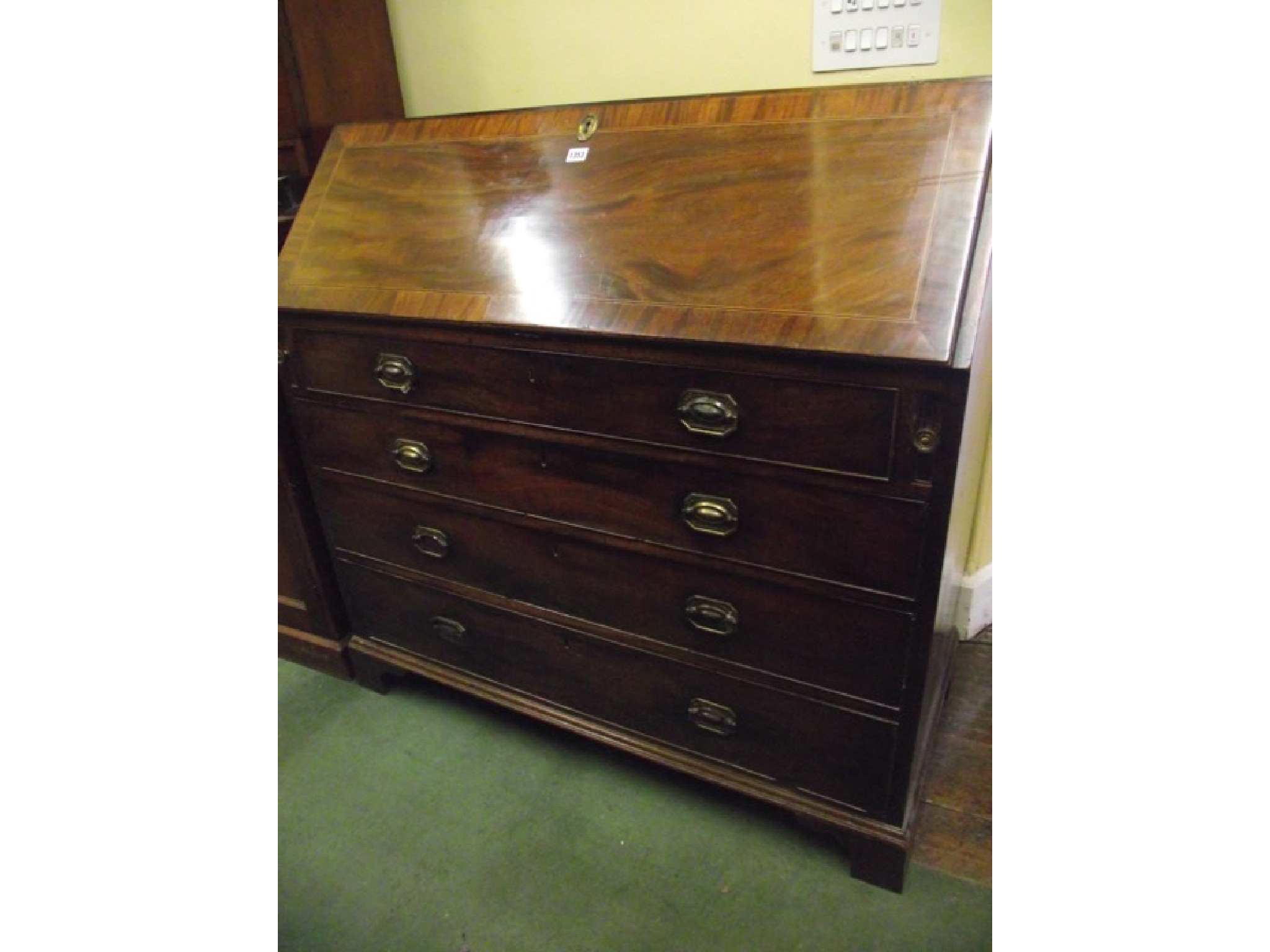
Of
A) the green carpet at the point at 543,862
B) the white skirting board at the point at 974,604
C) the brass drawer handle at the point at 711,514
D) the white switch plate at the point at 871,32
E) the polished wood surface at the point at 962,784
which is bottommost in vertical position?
the green carpet at the point at 543,862

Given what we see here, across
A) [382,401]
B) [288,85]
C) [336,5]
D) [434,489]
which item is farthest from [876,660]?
[336,5]

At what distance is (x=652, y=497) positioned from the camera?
1094 millimetres

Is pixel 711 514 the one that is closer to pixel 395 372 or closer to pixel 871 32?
pixel 395 372

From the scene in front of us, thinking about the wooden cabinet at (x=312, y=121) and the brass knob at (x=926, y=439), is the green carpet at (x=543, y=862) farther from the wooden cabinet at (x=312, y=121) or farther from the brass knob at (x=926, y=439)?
the brass knob at (x=926, y=439)

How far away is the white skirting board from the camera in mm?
1636

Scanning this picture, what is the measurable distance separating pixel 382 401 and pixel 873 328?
2.69 feet

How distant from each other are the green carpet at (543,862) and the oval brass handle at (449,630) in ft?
0.68

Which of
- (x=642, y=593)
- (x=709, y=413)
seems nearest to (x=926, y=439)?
(x=709, y=413)

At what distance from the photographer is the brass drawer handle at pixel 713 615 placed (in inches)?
44.2

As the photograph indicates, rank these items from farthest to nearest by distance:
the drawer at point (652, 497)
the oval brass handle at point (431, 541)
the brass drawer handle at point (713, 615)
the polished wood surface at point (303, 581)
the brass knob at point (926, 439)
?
the polished wood surface at point (303, 581) → the oval brass handle at point (431, 541) → the brass drawer handle at point (713, 615) → the drawer at point (652, 497) → the brass knob at point (926, 439)

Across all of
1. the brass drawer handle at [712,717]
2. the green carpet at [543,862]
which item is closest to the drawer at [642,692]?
the brass drawer handle at [712,717]

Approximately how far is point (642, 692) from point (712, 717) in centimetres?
13

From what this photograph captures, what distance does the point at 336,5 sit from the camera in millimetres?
1538

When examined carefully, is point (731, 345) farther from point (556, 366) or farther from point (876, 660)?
point (876, 660)
